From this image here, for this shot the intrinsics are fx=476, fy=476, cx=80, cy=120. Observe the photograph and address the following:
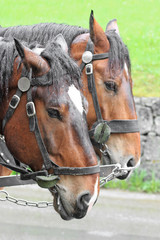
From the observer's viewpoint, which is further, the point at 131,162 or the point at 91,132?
the point at 131,162

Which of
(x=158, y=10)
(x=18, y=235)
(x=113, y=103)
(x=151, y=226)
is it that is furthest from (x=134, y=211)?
(x=158, y=10)

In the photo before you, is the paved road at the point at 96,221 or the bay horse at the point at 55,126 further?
the paved road at the point at 96,221

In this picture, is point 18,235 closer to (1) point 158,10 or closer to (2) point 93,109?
(2) point 93,109

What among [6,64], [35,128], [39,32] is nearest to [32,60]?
[6,64]

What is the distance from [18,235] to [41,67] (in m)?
3.66

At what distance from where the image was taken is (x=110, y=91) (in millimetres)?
4434

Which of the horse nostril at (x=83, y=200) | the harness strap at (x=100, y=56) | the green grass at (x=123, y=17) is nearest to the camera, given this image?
the horse nostril at (x=83, y=200)

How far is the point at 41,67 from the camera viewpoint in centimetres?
295

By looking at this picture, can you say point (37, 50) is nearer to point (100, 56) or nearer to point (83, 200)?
point (83, 200)

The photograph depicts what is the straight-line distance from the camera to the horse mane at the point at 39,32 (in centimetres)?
407

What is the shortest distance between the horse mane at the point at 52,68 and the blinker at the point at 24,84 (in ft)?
0.11

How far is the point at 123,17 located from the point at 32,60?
8.09 metres

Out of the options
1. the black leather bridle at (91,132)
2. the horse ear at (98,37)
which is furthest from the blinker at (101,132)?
the horse ear at (98,37)

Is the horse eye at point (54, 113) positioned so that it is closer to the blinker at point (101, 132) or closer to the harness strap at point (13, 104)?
the harness strap at point (13, 104)
